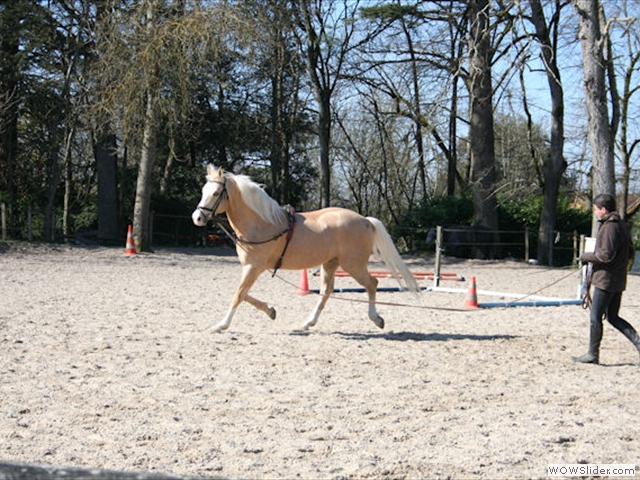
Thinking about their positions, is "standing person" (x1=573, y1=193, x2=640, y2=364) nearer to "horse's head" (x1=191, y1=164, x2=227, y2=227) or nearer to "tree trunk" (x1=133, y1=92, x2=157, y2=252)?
"horse's head" (x1=191, y1=164, x2=227, y2=227)

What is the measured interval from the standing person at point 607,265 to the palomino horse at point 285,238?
2.49 m

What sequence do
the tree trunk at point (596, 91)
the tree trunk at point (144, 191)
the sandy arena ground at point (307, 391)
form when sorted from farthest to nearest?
the tree trunk at point (144, 191) → the tree trunk at point (596, 91) → the sandy arena ground at point (307, 391)

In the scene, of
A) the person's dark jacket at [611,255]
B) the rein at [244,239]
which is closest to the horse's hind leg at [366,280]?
the rein at [244,239]

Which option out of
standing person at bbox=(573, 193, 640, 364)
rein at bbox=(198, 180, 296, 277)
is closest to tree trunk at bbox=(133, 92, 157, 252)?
rein at bbox=(198, 180, 296, 277)

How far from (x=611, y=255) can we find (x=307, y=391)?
3.14 metres

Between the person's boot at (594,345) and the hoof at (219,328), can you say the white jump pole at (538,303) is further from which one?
the hoof at (219,328)

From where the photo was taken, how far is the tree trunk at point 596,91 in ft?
41.3

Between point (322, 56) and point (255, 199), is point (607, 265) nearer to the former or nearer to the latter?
point (255, 199)

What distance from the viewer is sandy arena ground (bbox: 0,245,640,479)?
3967mm

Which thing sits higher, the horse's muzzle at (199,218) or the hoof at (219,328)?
the horse's muzzle at (199,218)

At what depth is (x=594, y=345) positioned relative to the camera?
22.0ft

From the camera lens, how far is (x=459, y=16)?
22.3 m

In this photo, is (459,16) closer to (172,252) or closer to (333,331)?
(172,252)

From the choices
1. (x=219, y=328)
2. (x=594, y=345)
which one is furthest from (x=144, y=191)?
(x=594, y=345)
